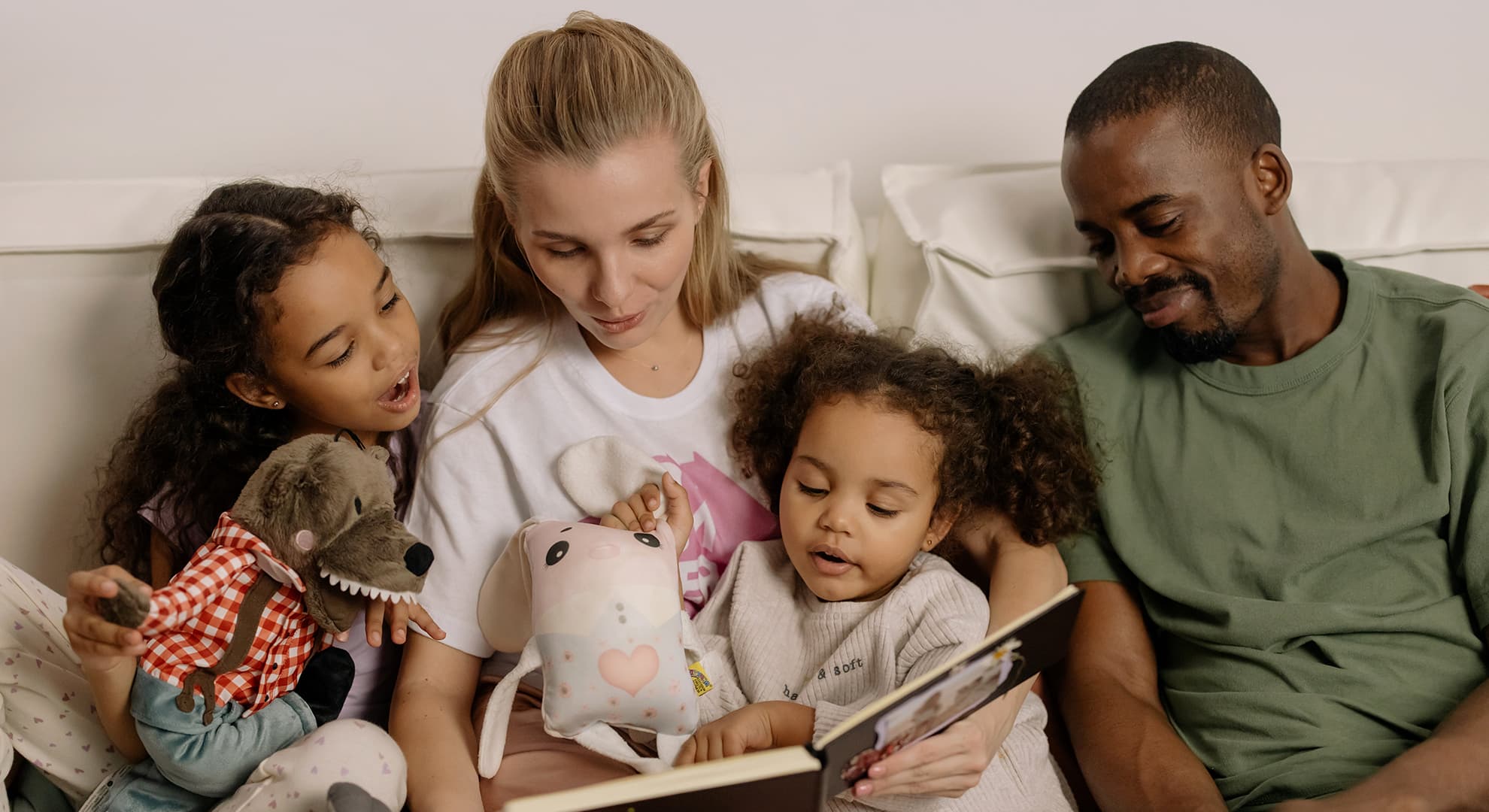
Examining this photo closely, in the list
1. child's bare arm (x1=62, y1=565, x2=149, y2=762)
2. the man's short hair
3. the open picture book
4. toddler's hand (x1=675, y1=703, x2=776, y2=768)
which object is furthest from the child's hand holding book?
the man's short hair

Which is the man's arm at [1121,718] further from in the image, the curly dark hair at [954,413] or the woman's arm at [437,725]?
the woman's arm at [437,725]

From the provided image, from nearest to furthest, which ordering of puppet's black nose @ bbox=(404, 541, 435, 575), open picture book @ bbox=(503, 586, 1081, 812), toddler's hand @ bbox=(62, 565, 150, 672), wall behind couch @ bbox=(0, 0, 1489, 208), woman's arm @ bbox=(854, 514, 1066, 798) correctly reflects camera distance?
open picture book @ bbox=(503, 586, 1081, 812) → toddler's hand @ bbox=(62, 565, 150, 672) → woman's arm @ bbox=(854, 514, 1066, 798) → puppet's black nose @ bbox=(404, 541, 435, 575) → wall behind couch @ bbox=(0, 0, 1489, 208)

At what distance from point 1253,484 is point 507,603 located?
1.11 m

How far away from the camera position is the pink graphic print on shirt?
169 centimetres

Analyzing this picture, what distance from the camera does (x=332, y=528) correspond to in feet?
4.35

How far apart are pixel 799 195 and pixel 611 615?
0.87 m

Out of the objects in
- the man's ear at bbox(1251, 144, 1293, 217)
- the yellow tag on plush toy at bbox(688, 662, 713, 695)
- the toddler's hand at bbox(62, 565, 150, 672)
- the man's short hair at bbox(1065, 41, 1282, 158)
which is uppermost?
the man's short hair at bbox(1065, 41, 1282, 158)

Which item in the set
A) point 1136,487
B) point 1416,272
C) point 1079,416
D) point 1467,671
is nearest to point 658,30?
point 1079,416

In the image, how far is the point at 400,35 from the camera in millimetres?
2131

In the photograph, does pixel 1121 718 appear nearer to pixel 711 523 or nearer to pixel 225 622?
pixel 711 523

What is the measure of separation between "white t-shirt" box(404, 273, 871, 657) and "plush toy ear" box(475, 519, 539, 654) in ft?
0.08

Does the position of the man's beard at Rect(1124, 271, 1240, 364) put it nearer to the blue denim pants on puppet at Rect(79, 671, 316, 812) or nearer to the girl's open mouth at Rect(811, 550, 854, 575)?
the girl's open mouth at Rect(811, 550, 854, 575)

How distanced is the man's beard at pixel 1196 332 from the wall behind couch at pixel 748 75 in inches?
27.0

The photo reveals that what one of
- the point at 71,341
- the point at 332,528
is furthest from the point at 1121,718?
the point at 71,341
